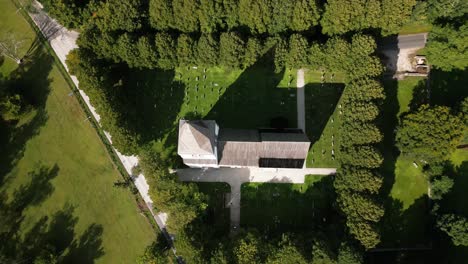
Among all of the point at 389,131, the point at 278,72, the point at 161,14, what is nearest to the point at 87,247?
the point at 161,14

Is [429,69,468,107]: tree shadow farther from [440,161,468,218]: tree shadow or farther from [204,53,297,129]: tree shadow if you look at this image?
[204,53,297,129]: tree shadow

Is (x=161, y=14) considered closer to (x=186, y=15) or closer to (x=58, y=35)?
(x=186, y=15)

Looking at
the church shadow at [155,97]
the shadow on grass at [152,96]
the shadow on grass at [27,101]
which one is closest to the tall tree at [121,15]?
the shadow on grass at [152,96]

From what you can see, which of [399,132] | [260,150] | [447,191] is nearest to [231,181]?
[260,150]

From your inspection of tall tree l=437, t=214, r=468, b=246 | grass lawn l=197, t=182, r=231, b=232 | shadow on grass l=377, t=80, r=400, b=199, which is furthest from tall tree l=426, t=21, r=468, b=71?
grass lawn l=197, t=182, r=231, b=232

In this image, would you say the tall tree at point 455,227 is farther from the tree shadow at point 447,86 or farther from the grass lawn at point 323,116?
the tree shadow at point 447,86

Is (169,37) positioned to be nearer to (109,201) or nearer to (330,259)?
(109,201)
